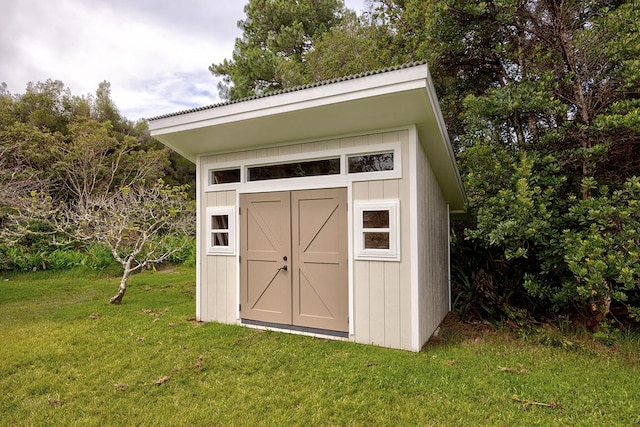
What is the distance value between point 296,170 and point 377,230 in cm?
131

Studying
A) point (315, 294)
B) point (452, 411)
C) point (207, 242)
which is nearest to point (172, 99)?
point (207, 242)

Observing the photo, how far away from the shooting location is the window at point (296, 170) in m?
4.22

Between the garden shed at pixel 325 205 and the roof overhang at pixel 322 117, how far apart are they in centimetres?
1

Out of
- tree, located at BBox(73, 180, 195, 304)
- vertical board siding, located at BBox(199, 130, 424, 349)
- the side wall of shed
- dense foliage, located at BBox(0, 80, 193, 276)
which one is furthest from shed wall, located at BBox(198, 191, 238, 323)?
dense foliage, located at BBox(0, 80, 193, 276)

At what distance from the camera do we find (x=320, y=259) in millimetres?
4234

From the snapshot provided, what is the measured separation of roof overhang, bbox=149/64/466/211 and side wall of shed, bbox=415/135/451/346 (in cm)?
35

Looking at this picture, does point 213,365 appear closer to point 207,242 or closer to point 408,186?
point 207,242

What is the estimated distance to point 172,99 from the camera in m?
14.9

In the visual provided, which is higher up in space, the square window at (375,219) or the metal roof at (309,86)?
the metal roof at (309,86)

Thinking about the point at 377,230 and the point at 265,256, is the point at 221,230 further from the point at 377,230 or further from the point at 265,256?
the point at 377,230

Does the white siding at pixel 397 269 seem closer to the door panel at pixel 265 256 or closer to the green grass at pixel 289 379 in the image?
the green grass at pixel 289 379

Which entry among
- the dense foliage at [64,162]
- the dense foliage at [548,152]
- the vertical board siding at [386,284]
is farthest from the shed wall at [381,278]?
the dense foliage at [64,162]

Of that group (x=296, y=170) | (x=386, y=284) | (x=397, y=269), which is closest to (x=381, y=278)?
(x=386, y=284)

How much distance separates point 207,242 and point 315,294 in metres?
1.82
